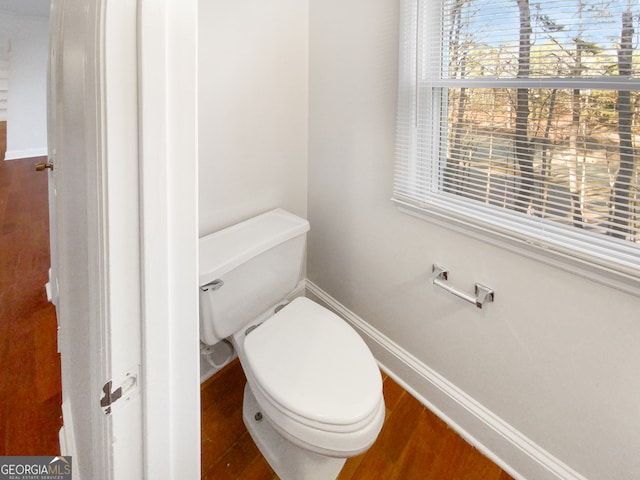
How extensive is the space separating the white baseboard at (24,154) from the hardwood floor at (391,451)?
5589 millimetres

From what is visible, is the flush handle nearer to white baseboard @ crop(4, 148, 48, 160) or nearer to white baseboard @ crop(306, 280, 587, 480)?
white baseboard @ crop(306, 280, 587, 480)

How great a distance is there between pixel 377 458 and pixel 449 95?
130 centimetres

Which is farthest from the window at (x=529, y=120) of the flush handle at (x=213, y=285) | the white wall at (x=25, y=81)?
the white wall at (x=25, y=81)

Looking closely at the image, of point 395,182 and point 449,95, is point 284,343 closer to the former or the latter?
point 395,182

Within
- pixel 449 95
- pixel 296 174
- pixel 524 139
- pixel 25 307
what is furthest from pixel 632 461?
pixel 25 307

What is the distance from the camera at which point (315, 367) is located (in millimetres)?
1070

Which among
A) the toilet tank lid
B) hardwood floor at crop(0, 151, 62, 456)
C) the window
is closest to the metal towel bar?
the window

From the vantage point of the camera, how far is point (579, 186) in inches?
35.5

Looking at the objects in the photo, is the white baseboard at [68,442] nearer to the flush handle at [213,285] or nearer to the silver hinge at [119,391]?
the flush handle at [213,285]

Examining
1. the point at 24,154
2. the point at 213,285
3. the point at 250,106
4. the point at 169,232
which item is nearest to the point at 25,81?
the point at 24,154

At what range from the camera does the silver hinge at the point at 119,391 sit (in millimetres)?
455

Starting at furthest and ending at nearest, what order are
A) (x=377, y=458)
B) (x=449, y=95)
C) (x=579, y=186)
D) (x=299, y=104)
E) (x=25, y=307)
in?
(x=25, y=307)
(x=299, y=104)
(x=377, y=458)
(x=449, y=95)
(x=579, y=186)

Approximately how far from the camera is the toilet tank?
3.81 ft

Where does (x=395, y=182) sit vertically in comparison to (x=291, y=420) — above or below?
above
